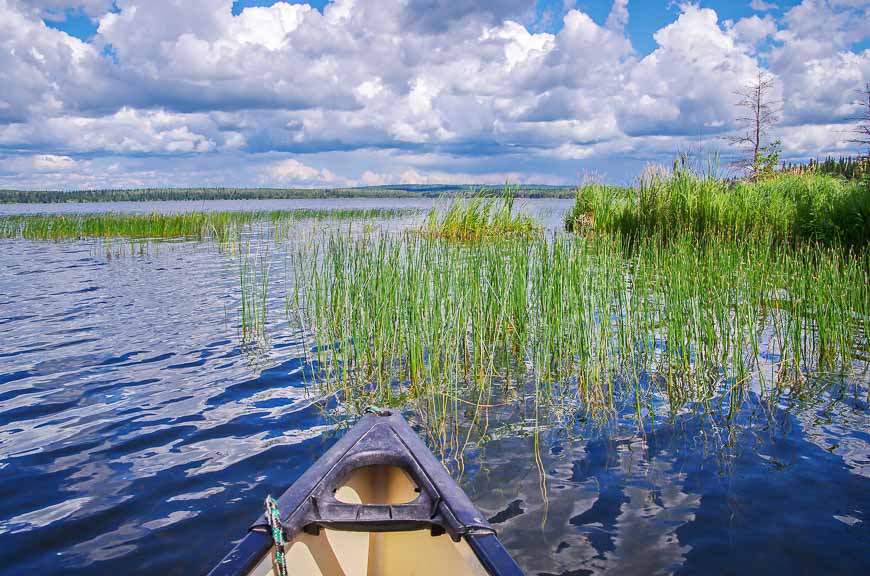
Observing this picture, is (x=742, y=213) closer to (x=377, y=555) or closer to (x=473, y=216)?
(x=473, y=216)

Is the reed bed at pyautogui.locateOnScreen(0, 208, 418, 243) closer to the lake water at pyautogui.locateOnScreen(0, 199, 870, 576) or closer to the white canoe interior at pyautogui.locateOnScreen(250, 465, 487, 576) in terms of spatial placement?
the lake water at pyautogui.locateOnScreen(0, 199, 870, 576)

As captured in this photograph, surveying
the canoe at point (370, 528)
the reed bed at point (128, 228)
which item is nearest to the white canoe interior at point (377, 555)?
the canoe at point (370, 528)

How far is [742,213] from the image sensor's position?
1138cm

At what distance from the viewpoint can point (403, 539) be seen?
2654mm

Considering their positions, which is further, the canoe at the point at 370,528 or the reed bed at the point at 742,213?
the reed bed at the point at 742,213

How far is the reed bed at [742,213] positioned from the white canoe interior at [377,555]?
302 inches

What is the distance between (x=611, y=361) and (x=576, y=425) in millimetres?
957

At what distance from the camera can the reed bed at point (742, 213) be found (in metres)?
9.81

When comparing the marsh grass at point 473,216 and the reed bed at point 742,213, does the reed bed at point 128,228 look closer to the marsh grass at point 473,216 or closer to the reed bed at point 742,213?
the marsh grass at point 473,216

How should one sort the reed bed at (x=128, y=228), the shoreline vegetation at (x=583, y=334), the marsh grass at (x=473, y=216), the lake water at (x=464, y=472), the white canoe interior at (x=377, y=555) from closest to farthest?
the white canoe interior at (x=377, y=555) < the lake water at (x=464, y=472) < the shoreline vegetation at (x=583, y=334) < the marsh grass at (x=473, y=216) < the reed bed at (x=128, y=228)

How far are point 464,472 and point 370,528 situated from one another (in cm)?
150

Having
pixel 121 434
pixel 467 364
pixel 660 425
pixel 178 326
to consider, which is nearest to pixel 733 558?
pixel 660 425

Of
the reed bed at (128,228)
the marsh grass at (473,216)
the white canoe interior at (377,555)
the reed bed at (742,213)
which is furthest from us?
the reed bed at (128,228)

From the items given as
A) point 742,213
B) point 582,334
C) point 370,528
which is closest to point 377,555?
point 370,528
